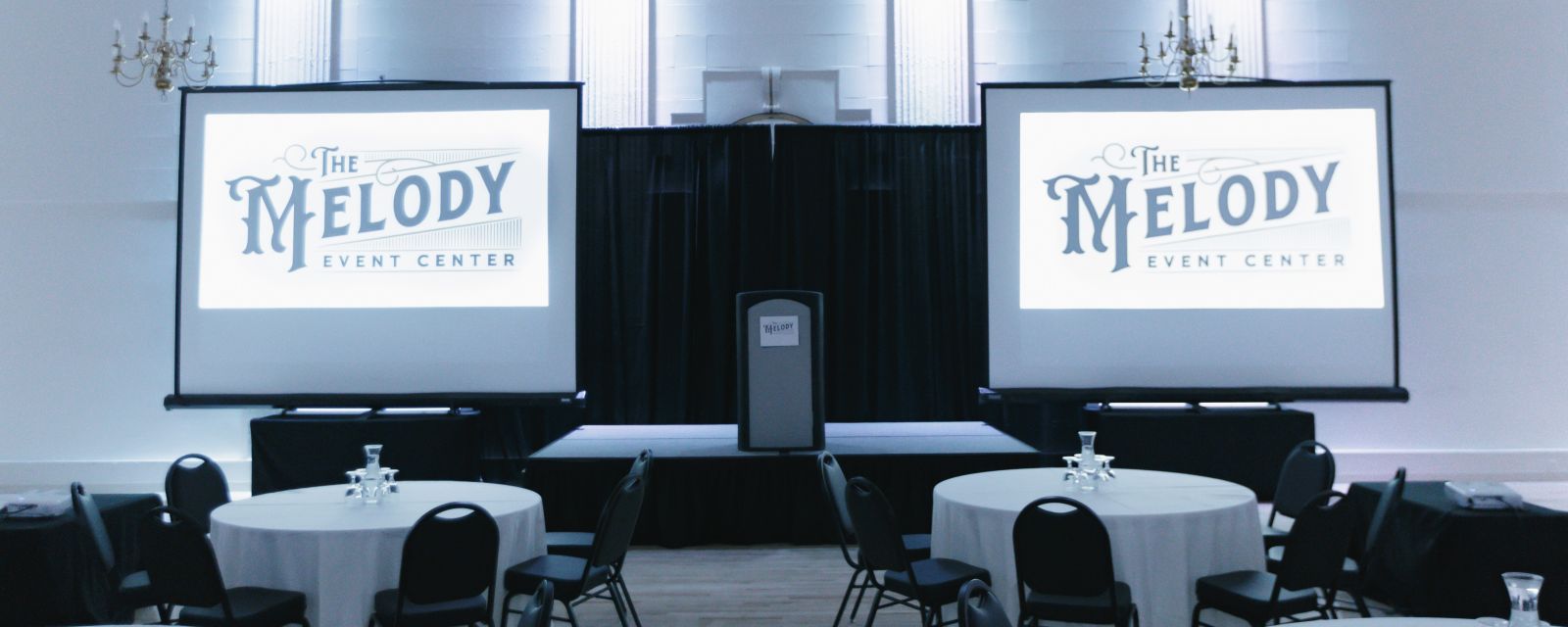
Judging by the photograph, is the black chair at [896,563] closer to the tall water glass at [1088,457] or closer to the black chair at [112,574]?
the tall water glass at [1088,457]

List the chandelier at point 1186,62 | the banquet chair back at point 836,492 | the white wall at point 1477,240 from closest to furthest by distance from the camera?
the banquet chair back at point 836,492 → the chandelier at point 1186,62 → the white wall at point 1477,240

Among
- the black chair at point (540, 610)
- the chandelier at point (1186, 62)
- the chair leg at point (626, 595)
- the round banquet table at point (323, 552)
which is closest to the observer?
the black chair at point (540, 610)

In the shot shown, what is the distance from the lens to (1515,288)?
7.12 m

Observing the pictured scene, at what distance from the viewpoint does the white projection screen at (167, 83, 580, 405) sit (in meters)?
6.17

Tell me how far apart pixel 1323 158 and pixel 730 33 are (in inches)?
161

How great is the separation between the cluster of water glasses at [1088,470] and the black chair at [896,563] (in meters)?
0.56

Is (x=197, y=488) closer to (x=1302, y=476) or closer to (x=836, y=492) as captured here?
(x=836, y=492)

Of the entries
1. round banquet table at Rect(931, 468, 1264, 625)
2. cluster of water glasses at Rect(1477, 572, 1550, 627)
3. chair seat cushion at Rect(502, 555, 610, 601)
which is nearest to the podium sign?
round banquet table at Rect(931, 468, 1264, 625)

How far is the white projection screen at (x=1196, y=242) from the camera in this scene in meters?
6.20

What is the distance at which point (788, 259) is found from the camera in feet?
22.7

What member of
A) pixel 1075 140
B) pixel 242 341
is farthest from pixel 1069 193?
pixel 242 341

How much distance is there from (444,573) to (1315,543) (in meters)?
2.66

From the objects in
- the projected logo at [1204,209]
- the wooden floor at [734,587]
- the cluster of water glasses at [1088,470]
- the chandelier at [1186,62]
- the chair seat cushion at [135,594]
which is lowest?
the wooden floor at [734,587]

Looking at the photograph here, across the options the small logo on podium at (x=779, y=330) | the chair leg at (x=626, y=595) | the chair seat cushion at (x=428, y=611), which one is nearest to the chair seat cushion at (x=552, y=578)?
the chair leg at (x=626, y=595)
